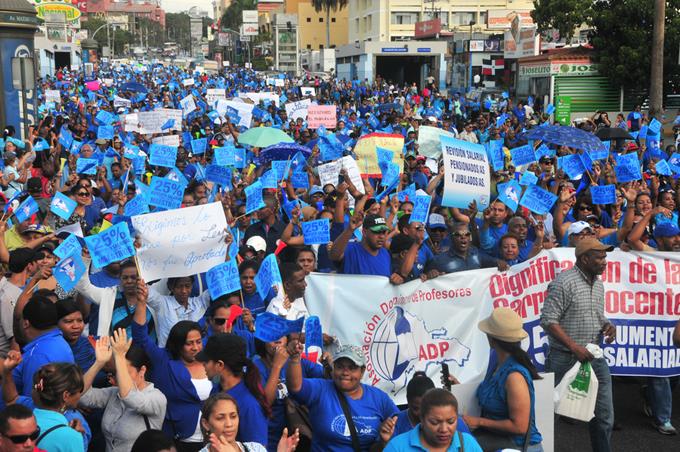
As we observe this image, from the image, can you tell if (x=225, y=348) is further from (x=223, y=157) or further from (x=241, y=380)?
(x=223, y=157)

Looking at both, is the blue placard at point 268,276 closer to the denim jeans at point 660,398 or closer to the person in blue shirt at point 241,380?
the person in blue shirt at point 241,380

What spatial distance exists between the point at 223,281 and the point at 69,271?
0.98 m

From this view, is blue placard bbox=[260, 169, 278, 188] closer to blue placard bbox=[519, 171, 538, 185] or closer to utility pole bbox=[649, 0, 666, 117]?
blue placard bbox=[519, 171, 538, 185]

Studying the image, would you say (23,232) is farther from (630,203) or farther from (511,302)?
(630,203)

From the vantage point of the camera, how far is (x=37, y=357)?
15.6ft

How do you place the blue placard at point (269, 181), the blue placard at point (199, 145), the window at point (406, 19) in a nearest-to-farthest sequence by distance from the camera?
the blue placard at point (269, 181) → the blue placard at point (199, 145) → the window at point (406, 19)

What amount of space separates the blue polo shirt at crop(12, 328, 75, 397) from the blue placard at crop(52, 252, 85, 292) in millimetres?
1050

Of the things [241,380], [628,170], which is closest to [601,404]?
[241,380]

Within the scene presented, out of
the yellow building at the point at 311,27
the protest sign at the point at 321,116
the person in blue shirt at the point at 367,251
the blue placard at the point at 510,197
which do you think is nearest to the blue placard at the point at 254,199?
the person in blue shirt at the point at 367,251

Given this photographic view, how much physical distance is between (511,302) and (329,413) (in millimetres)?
2651

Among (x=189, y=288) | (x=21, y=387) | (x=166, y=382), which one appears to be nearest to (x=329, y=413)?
(x=166, y=382)

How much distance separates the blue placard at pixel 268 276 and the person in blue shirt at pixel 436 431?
1.92 m

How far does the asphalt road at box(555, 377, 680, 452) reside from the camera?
21.2 ft

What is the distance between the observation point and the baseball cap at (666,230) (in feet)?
23.6
